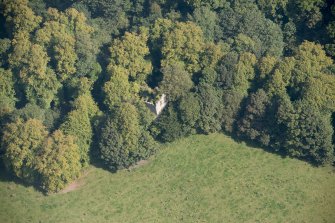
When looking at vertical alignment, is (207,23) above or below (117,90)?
above

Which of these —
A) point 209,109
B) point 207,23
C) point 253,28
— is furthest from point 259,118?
point 207,23

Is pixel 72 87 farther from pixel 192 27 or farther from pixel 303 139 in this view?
pixel 303 139

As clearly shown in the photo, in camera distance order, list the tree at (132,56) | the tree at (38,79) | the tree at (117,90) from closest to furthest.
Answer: the tree at (117,90), the tree at (38,79), the tree at (132,56)

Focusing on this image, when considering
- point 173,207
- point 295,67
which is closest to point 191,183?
point 173,207

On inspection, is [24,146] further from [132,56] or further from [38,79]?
[132,56]

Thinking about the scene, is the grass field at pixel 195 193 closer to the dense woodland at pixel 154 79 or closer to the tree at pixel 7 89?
the dense woodland at pixel 154 79

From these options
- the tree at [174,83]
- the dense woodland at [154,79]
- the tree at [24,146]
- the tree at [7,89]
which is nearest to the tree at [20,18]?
the dense woodland at [154,79]

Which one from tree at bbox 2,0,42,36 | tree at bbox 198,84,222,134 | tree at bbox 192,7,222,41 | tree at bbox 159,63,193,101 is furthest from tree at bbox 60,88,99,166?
tree at bbox 192,7,222,41
